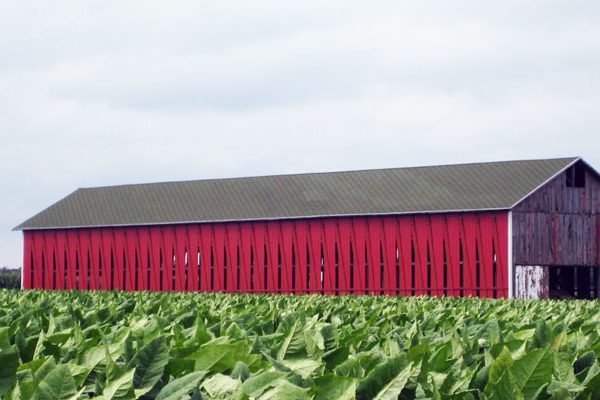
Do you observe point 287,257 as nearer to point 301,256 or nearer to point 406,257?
point 301,256

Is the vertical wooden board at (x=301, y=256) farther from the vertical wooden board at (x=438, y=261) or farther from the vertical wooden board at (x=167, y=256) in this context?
the vertical wooden board at (x=167, y=256)

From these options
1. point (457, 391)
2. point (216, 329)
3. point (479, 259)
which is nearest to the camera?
point (457, 391)

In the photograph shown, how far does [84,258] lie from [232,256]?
8.12 meters

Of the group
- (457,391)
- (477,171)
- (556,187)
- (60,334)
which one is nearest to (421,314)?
(60,334)

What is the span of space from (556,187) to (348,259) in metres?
8.71

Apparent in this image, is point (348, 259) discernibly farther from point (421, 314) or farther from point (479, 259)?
point (421, 314)

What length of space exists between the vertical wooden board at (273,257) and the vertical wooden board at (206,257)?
264cm

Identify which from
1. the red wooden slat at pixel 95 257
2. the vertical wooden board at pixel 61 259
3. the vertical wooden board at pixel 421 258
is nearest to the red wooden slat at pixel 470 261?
the vertical wooden board at pixel 421 258

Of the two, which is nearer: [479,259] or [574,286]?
[479,259]

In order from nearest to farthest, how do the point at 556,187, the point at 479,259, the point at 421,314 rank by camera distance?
1. the point at 421,314
2. the point at 479,259
3. the point at 556,187

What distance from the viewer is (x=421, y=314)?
9914mm

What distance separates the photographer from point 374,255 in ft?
129

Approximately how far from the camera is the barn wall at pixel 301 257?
3828 centimetres

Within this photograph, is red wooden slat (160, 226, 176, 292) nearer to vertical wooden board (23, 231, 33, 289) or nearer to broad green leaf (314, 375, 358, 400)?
vertical wooden board (23, 231, 33, 289)
